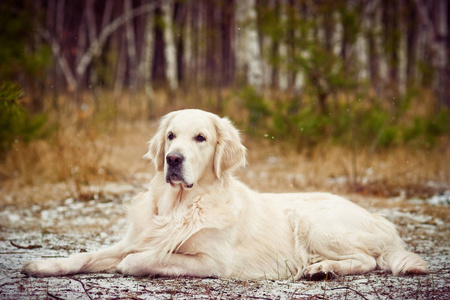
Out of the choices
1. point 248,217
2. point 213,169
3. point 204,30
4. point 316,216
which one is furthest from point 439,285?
point 204,30

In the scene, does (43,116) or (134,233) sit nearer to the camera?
(134,233)

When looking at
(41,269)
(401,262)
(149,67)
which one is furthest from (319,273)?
(149,67)

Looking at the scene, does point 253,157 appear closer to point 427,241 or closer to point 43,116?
point 43,116

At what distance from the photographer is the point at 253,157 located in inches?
364

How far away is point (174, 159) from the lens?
10.6 feet

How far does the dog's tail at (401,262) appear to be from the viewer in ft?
11.3

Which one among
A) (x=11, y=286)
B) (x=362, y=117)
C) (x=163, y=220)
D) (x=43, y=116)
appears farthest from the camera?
(x=362, y=117)

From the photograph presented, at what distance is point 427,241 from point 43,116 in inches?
219

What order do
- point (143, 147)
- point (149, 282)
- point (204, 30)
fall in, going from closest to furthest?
1. point (149, 282)
2. point (143, 147)
3. point (204, 30)

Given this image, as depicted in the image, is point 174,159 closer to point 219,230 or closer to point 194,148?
point 194,148

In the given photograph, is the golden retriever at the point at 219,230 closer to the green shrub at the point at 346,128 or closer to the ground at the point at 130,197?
the ground at the point at 130,197

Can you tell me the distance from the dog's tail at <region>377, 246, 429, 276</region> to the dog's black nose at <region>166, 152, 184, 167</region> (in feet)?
5.52

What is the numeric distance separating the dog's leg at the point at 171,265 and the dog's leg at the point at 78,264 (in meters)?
0.22

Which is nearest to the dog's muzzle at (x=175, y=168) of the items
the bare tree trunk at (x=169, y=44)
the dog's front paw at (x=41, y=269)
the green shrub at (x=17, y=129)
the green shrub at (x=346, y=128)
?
the dog's front paw at (x=41, y=269)
